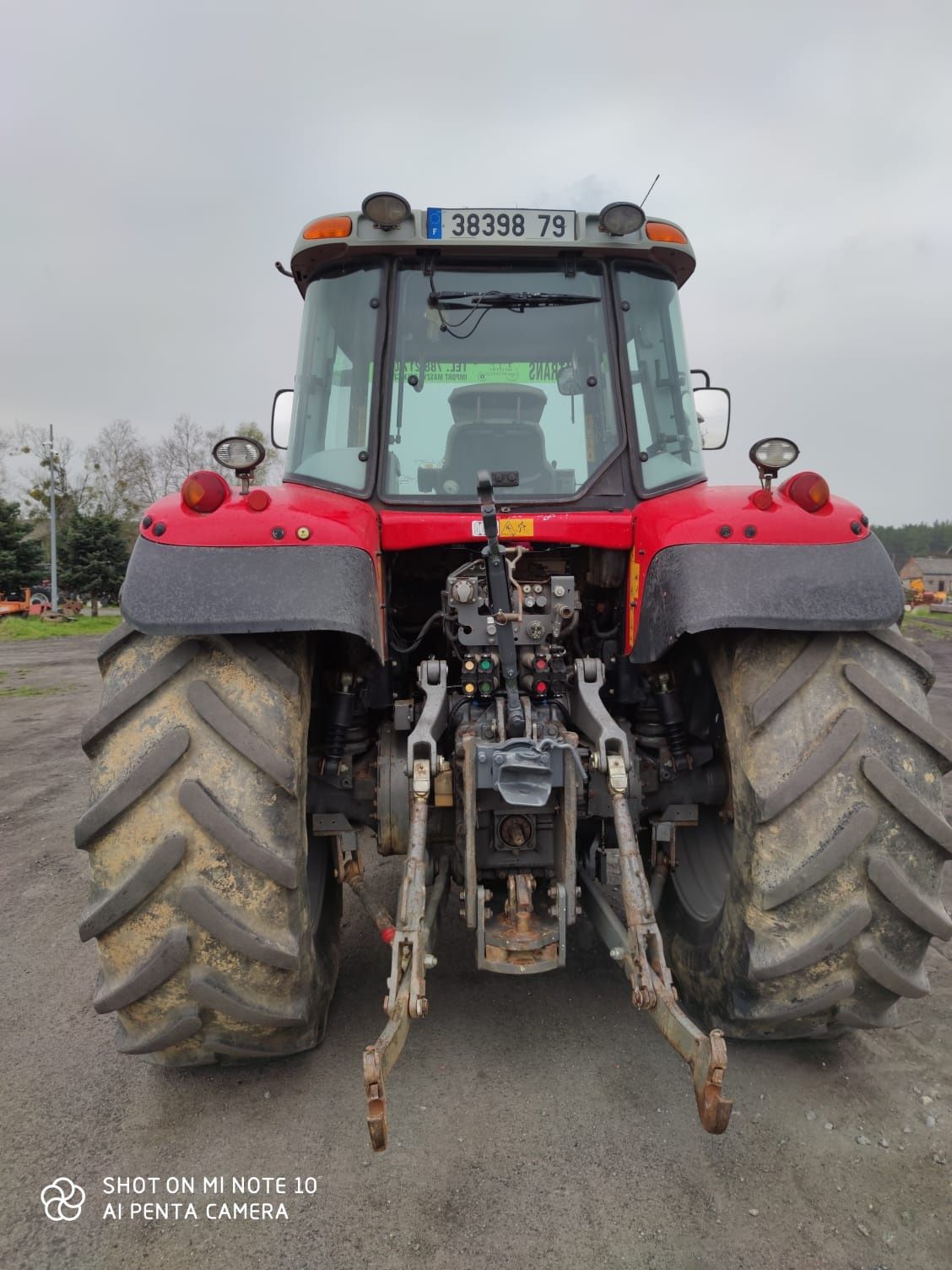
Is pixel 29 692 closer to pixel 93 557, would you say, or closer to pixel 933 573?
pixel 93 557

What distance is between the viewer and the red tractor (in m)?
2.13

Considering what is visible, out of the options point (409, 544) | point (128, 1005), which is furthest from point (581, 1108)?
point (409, 544)

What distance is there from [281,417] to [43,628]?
74.7 feet

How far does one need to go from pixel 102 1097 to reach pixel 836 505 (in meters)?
2.94

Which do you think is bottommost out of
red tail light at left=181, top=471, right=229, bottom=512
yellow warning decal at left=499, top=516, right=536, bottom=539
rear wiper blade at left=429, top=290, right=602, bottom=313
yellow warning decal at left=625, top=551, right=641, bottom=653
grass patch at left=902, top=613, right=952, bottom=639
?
grass patch at left=902, top=613, right=952, bottom=639

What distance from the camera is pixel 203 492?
231 centimetres

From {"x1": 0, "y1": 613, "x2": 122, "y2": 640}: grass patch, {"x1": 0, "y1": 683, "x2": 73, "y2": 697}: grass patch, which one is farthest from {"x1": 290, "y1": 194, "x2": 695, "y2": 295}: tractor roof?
{"x1": 0, "y1": 613, "x2": 122, "y2": 640}: grass patch

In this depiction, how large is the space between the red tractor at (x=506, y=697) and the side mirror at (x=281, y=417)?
0.18 metres

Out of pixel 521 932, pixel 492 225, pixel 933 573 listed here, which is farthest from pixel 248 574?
pixel 933 573

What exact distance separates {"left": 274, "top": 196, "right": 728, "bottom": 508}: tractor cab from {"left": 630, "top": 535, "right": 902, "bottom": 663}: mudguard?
0.66 meters

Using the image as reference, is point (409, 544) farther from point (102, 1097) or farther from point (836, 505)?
point (102, 1097)

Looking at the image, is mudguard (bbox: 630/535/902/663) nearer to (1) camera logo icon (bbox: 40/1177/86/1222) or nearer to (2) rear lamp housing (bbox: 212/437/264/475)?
(2) rear lamp housing (bbox: 212/437/264/475)

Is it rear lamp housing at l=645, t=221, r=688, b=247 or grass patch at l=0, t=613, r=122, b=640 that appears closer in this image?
rear lamp housing at l=645, t=221, r=688, b=247

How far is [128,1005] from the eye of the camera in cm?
217
